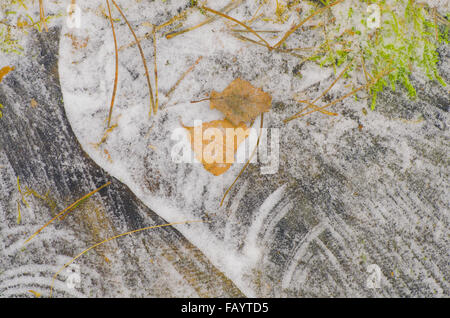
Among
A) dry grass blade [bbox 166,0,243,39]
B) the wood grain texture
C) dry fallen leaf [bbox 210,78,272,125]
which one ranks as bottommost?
the wood grain texture

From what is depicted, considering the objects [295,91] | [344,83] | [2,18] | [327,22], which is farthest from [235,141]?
[2,18]

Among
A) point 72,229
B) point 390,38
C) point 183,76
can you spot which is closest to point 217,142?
point 183,76

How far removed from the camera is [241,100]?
1.12 meters

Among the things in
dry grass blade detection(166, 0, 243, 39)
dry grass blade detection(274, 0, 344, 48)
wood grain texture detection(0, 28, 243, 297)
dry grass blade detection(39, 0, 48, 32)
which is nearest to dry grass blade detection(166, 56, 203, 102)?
dry grass blade detection(166, 0, 243, 39)

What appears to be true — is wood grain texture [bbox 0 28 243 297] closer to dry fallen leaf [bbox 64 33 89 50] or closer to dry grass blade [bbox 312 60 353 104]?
dry fallen leaf [bbox 64 33 89 50]

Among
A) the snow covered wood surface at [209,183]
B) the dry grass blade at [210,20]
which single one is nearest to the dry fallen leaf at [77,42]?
the snow covered wood surface at [209,183]

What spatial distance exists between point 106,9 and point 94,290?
125 cm

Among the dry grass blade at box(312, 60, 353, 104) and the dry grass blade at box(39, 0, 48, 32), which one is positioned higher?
the dry grass blade at box(39, 0, 48, 32)

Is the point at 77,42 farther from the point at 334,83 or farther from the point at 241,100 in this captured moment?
the point at 334,83

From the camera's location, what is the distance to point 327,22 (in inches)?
44.8

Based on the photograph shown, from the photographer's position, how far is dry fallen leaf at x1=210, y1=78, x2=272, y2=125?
1.12 meters
